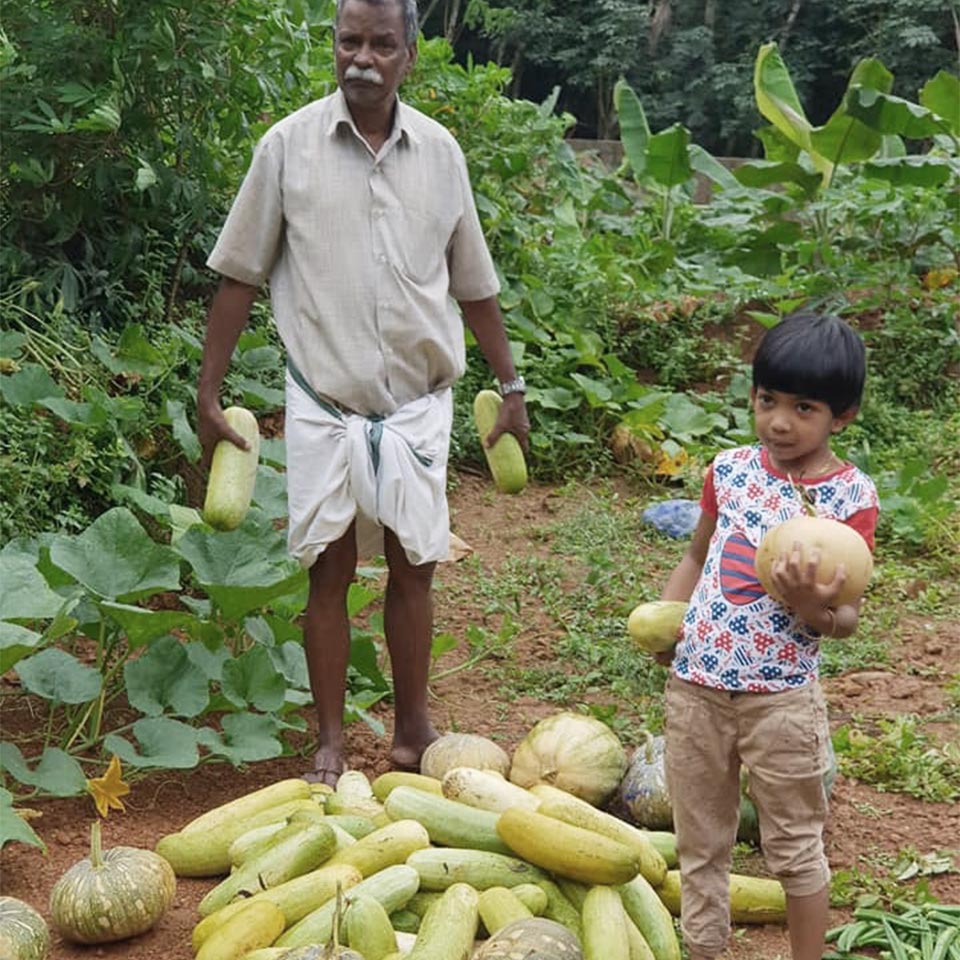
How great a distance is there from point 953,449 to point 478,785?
5.05m

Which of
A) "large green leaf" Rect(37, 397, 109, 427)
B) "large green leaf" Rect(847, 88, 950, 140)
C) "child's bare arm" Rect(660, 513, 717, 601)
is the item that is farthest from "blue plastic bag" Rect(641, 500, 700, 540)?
"child's bare arm" Rect(660, 513, 717, 601)

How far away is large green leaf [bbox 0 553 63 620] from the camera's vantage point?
3.54 metres

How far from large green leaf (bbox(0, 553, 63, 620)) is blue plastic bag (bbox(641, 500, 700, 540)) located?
3.90 metres

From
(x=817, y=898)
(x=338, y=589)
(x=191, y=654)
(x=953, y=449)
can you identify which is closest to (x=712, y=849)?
(x=817, y=898)

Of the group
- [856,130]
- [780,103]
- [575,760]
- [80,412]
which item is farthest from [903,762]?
[780,103]

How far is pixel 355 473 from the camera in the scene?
413cm

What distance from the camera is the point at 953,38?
70.4ft

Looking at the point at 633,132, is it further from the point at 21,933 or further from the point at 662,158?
the point at 21,933

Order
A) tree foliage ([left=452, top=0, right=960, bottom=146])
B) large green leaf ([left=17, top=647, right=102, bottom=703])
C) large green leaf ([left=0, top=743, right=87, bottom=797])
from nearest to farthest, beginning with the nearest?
large green leaf ([left=0, top=743, right=87, bottom=797]) → large green leaf ([left=17, top=647, right=102, bottom=703]) → tree foliage ([left=452, top=0, right=960, bottom=146])

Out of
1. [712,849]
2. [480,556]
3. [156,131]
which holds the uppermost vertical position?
[156,131]

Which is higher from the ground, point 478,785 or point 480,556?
point 478,785

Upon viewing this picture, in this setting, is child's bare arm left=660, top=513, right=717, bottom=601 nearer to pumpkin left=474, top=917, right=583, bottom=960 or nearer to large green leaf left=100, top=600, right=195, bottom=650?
pumpkin left=474, top=917, right=583, bottom=960

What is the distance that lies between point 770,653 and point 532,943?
750 mm

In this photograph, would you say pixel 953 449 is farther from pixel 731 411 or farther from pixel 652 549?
pixel 652 549
